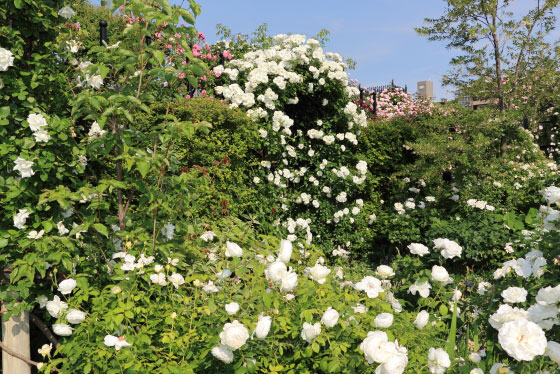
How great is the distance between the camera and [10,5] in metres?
2.75

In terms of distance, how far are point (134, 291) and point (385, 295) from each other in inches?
50.8

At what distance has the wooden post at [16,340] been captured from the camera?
2.93 meters

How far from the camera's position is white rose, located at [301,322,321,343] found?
2.05m

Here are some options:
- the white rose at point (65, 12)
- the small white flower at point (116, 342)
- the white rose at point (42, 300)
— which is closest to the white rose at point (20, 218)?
the white rose at point (42, 300)

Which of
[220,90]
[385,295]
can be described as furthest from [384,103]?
[385,295]

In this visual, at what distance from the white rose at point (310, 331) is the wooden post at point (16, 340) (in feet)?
6.01

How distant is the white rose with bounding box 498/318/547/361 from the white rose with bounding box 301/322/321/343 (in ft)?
2.31

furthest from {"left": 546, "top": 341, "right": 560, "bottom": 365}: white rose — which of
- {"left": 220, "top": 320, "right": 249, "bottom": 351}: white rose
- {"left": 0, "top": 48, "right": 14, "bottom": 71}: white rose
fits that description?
{"left": 0, "top": 48, "right": 14, "bottom": 71}: white rose

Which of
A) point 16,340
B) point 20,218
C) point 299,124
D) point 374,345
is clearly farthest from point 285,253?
point 299,124

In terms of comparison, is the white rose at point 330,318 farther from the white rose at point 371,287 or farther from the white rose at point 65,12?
the white rose at point 65,12

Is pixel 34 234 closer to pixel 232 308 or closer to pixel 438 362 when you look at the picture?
pixel 232 308

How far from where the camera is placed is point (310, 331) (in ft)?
6.76

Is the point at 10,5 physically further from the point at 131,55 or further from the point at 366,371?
the point at 366,371

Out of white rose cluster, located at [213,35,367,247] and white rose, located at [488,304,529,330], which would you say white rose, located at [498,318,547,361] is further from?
white rose cluster, located at [213,35,367,247]
